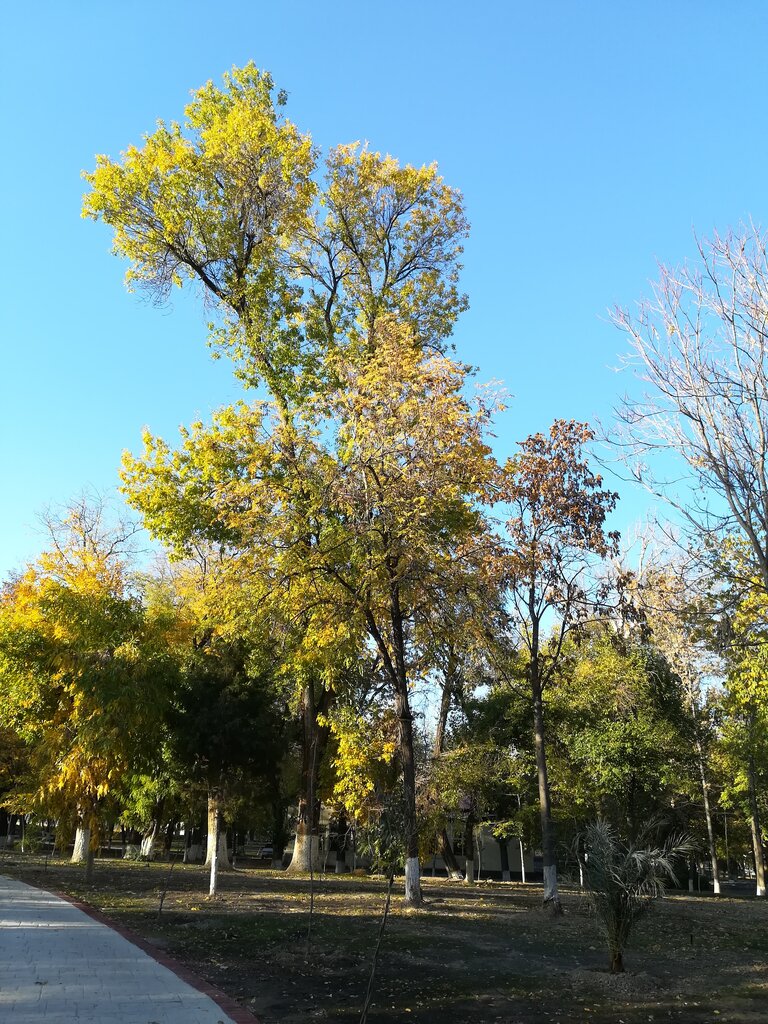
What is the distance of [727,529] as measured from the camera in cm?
829

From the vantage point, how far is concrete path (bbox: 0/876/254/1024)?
263 inches

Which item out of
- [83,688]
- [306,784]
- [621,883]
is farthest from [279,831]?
[621,883]

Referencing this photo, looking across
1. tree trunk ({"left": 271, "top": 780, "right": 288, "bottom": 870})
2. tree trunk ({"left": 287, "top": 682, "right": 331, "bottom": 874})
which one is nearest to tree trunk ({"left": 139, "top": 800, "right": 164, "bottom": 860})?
tree trunk ({"left": 271, "top": 780, "right": 288, "bottom": 870})

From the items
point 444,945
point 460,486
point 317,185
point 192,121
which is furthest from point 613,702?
point 192,121

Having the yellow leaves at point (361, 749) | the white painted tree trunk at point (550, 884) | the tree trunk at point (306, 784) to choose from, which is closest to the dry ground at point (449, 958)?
the white painted tree trunk at point (550, 884)

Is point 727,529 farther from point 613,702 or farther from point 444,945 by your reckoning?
point 613,702

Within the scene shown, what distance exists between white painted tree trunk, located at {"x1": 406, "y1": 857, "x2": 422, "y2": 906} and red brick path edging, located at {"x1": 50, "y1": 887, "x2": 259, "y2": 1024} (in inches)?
228

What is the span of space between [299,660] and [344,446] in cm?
533

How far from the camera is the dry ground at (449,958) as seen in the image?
7.58 metres

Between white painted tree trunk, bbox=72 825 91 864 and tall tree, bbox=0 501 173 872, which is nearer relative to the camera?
tall tree, bbox=0 501 173 872

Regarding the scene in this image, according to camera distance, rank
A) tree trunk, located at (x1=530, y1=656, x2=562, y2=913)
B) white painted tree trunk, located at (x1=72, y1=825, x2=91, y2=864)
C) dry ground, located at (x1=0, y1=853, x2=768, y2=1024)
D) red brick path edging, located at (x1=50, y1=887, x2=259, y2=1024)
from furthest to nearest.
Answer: white painted tree trunk, located at (x1=72, y1=825, x2=91, y2=864), tree trunk, located at (x1=530, y1=656, x2=562, y2=913), dry ground, located at (x1=0, y1=853, x2=768, y2=1024), red brick path edging, located at (x1=50, y1=887, x2=259, y2=1024)

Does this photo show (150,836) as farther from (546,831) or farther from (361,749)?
(546,831)

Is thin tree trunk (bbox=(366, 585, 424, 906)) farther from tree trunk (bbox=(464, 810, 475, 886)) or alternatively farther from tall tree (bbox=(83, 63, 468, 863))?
tree trunk (bbox=(464, 810, 475, 886))

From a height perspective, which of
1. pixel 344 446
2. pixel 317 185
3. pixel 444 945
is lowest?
pixel 444 945
